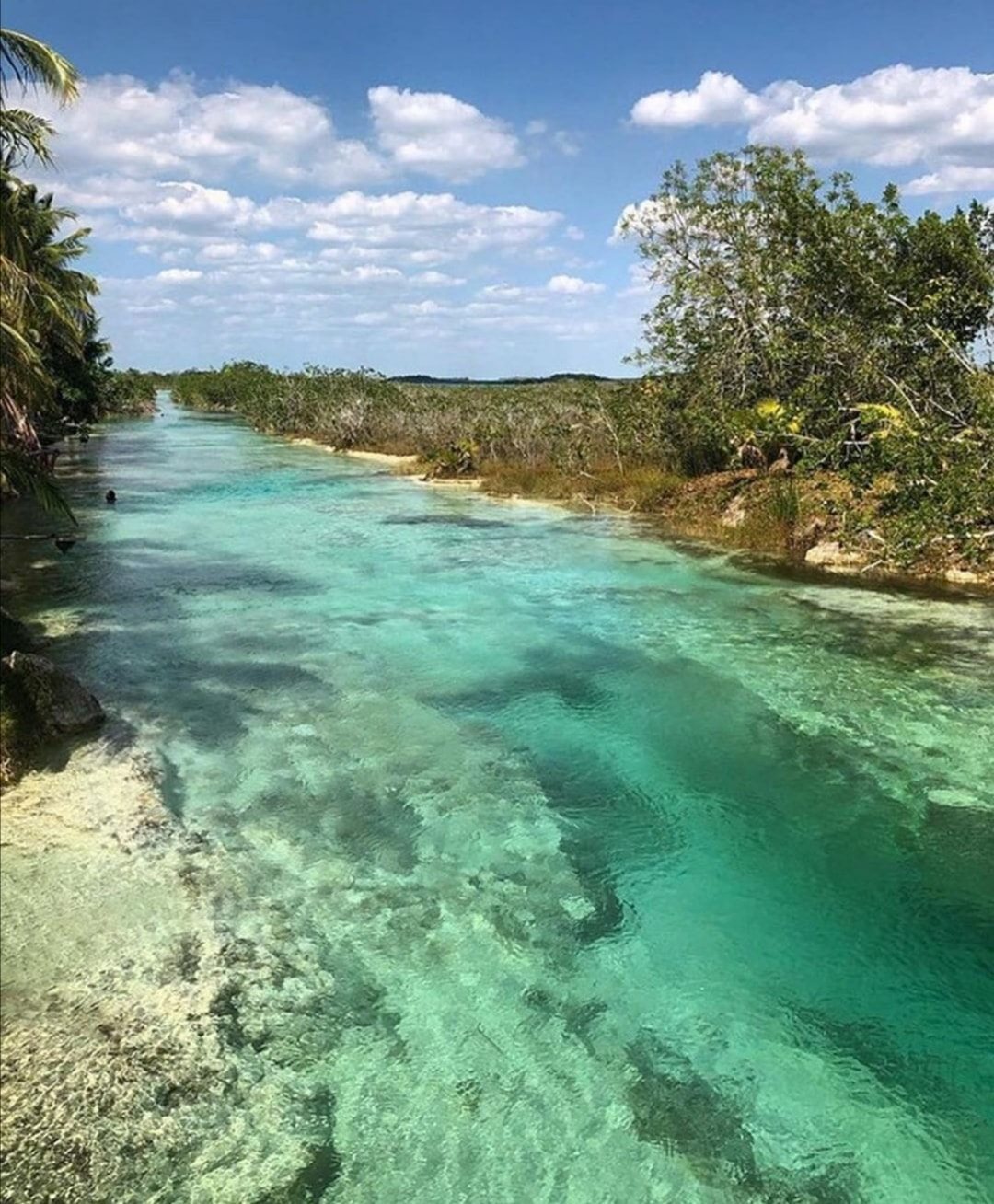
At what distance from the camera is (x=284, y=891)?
6883 mm

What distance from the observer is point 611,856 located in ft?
25.0

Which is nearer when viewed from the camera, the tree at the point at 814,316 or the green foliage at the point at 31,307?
the green foliage at the point at 31,307

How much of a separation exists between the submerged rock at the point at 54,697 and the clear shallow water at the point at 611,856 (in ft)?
1.77

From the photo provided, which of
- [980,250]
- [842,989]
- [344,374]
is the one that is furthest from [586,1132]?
[344,374]

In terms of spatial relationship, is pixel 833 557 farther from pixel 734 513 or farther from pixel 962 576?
pixel 734 513

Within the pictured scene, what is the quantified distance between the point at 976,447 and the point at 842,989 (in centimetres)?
1146

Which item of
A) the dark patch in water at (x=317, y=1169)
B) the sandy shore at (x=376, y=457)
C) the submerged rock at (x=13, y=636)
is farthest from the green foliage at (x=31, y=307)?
the sandy shore at (x=376, y=457)

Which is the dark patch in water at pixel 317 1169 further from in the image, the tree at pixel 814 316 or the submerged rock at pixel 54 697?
the tree at pixel 814 316

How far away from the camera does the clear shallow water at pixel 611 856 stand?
4852 mm

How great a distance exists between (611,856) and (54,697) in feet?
18.5

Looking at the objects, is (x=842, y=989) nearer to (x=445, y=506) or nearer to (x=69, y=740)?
(x=69, y=740)

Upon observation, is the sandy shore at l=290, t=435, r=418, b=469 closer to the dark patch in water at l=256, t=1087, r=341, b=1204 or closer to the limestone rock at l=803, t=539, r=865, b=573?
the limestone rock at l=803, t=539, r=865, b=573

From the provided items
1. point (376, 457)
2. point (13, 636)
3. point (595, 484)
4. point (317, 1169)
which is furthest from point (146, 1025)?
point (376, 457)

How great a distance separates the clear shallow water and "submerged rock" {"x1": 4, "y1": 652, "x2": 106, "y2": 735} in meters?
0.54
